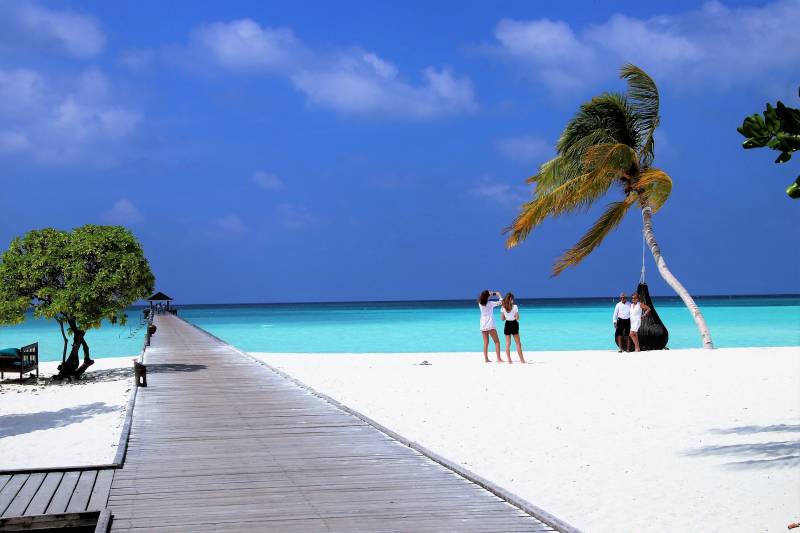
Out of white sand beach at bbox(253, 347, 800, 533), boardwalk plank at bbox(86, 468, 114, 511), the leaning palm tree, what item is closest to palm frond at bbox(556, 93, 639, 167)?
the leaning palm tree

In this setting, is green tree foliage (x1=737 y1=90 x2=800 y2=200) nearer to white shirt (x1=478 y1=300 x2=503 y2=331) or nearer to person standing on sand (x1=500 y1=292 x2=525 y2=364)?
person standing on sand (x1=500 y1=292 x2=525 y2=364)

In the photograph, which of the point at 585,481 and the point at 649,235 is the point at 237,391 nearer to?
the point at 585,481

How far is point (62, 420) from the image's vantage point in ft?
38.5

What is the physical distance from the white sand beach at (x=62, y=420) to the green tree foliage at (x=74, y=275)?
1.51 meters

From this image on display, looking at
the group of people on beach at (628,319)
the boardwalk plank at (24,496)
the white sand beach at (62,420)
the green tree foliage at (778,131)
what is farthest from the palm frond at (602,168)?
the boardwalk plank at (24,496)

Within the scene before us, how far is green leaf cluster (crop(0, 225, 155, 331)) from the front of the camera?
15.9m

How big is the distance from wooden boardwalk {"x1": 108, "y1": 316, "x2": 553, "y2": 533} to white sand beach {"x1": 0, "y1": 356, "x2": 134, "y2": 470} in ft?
2.56

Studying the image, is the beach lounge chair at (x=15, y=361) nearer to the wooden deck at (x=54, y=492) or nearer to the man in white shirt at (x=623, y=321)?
the wooden deck at (x=54, y=492)

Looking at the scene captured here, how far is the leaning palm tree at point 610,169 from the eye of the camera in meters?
18.3

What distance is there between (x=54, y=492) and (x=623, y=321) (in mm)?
16280

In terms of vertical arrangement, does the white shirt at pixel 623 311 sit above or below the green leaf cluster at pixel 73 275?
below

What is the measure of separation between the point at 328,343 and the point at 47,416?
25.8 metres

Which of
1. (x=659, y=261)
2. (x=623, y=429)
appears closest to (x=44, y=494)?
(x=623, y=429)

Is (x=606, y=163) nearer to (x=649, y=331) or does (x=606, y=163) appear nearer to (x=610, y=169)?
(x=610, y=169)
